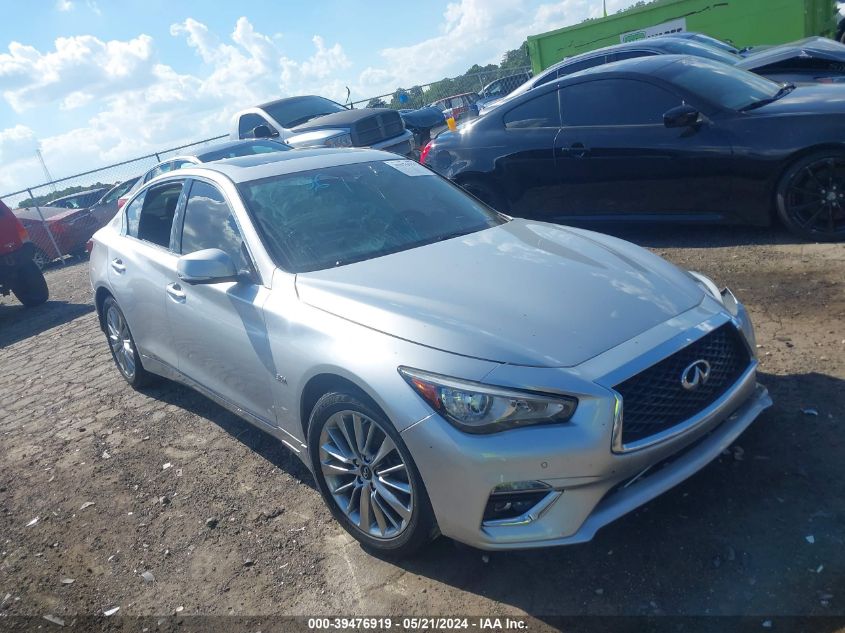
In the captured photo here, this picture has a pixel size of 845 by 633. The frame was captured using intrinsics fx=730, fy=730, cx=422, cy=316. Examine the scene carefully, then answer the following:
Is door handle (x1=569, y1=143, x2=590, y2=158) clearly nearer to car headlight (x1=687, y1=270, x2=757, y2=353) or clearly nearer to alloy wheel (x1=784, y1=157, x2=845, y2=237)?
alloy wheel (x1=784, y1=157, x2=845, y2=237)

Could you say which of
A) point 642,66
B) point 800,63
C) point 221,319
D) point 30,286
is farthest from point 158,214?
point 800,63

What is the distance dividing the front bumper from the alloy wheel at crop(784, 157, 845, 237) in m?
3.78

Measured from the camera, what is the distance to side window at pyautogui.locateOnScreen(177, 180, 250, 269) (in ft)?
13.0

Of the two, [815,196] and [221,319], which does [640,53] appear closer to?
[815,196]

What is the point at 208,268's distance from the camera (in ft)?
11.9

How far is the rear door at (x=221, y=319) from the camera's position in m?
3.65

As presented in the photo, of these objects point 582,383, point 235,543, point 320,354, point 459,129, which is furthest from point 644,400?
point 459,129

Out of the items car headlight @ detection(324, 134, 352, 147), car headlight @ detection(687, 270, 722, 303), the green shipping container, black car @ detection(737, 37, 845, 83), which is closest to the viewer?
car headlight @ detection(687, 270, 722, 303)

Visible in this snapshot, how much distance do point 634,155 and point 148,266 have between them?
4.23 m

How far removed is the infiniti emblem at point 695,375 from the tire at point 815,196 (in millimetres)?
3595

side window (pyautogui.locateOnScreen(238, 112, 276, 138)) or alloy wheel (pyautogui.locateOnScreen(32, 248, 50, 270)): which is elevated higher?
side window (pyautogui.locateOnScreen(238, 112, 276, 138))

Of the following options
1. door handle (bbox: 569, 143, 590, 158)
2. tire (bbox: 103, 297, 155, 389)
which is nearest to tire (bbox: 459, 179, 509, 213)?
door handle (bbox: 569, 143, 590, 158)

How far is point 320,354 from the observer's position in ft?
10.3

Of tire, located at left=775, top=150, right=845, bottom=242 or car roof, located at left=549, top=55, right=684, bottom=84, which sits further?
car roof, located at left=549, top=55, right=684, bottom=84
